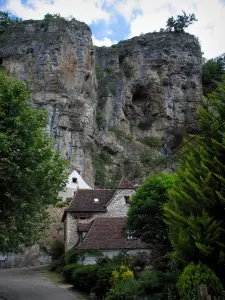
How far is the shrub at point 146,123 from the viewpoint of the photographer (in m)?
58.1

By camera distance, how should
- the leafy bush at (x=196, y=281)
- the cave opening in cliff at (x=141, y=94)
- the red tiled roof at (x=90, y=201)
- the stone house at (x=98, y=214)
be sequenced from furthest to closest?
the cave opening in cliff at (x=141, y=94) → the red tiled roof at (x=90, y=201) → the stone house at (x=98, y=214) → the leafy bush at (x=196, y=281)

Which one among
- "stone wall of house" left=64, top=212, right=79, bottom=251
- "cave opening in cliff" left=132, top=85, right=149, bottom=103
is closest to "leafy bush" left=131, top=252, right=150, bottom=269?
"stone wall of house" left=64, top=212, right=79, bottom=251

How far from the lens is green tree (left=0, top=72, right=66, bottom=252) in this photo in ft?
46.6

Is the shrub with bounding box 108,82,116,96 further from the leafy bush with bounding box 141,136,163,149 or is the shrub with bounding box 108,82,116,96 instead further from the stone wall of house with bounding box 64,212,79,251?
the stone wall of house with bounding box 64,212,79,251

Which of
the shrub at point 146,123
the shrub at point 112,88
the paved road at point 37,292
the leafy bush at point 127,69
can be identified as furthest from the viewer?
the leafy bush at point 127,69

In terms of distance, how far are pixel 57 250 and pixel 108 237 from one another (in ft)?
42.0

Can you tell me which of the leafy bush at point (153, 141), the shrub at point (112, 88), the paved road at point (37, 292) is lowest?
the paved road at point (37, 292)

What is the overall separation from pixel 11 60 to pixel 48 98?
8.29 m

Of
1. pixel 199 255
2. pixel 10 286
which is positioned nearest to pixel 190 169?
pixel 199 255

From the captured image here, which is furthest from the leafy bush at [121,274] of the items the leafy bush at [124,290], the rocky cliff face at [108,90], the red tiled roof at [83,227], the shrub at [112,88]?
the shrub at [112,88]

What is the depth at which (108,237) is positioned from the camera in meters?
23.7

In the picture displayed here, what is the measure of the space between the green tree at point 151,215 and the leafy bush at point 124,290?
4.37m

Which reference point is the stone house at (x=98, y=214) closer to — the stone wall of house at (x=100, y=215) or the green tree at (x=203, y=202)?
the stone wall of house at (x=100, y=215)

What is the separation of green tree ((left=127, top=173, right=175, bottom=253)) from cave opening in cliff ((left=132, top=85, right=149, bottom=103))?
40.5 metres
